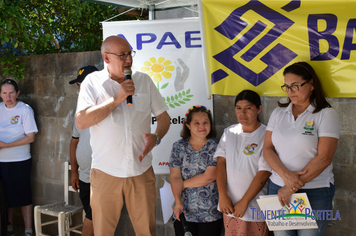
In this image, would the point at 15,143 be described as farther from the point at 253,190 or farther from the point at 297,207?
the point at 297,207

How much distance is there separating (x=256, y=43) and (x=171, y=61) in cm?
102

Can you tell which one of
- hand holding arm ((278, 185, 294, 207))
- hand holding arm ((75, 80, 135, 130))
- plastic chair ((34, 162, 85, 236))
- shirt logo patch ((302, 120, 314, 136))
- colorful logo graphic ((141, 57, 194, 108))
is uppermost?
colorful logo graphic ((141, 57, 194, 108))

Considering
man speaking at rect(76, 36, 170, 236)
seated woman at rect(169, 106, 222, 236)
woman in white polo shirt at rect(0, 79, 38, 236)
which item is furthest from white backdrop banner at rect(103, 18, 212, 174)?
woman in white polo shirt at rect(0, 79, 38, 236)

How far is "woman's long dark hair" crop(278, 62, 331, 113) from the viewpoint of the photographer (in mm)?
2352

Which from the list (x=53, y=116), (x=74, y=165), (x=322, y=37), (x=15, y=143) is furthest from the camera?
(x=53, y=116)

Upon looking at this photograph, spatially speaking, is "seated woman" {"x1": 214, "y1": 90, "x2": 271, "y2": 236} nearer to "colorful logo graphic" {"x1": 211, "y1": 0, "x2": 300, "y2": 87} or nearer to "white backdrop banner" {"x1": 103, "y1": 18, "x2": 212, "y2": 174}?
"colorful logo graphic" {"x1": 211, "y1": 0, "x2": 300, "y2": 87}

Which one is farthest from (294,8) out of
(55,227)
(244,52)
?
(55,227)

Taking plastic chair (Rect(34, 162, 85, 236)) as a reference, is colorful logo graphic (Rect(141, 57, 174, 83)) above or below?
above

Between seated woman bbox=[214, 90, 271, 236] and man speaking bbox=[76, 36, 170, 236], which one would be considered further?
seated woman bbox=[214, 90, 271, 236]

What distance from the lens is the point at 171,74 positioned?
3.48 meters

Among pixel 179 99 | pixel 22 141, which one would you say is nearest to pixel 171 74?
pixel 179 99

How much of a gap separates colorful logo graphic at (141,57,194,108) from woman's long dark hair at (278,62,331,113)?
124 centimetres

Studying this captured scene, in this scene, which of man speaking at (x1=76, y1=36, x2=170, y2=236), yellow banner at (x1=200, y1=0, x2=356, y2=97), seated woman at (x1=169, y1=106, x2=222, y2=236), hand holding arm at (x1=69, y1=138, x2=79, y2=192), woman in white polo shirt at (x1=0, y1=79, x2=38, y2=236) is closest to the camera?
yellow banner at (x1=200, y1=0, x2=356, y2=97)

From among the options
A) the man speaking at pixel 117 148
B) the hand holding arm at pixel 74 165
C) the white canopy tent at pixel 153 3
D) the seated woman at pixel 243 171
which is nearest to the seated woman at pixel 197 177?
the seated woman at pixel 243 171
